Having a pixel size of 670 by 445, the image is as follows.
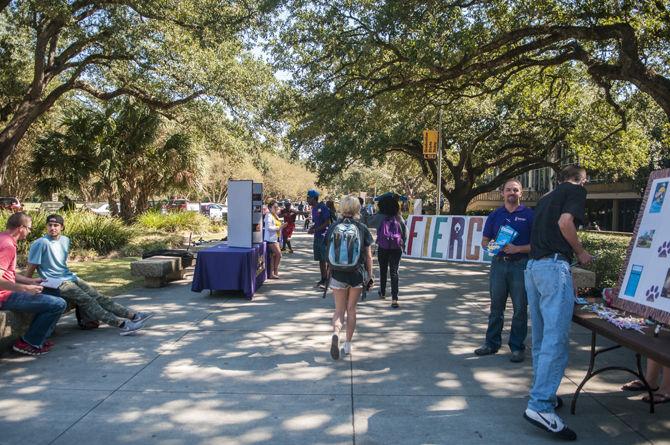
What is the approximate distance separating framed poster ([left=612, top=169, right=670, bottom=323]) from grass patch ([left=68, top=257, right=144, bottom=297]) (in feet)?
26.6

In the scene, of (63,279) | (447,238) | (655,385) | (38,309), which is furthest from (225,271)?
(447,238)

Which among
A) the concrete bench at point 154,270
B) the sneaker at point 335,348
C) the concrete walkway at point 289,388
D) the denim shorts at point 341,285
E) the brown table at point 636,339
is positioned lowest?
the concrete walkway at point 289,388

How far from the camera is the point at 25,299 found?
18.2 ft

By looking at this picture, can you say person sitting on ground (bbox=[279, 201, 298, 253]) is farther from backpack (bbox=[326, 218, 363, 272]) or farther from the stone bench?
backpack (bbox=[326, 218, 363, 272])

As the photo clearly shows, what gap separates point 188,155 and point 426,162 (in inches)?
518

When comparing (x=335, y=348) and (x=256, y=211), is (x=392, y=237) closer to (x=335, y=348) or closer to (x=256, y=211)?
(x=256, y=211)

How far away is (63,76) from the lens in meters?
20.5

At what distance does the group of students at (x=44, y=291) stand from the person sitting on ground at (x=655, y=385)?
18.2 feet

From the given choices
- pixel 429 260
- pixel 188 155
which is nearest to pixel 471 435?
pixel 429 260

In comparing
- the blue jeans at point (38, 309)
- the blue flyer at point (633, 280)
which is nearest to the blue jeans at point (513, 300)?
the blue flyer at point (633, 280)

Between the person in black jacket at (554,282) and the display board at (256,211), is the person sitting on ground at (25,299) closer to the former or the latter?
the display board at (256,211)

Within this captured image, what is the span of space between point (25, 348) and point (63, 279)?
0.91 meters

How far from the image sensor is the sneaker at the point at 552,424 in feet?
12.1

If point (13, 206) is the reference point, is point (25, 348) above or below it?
below
